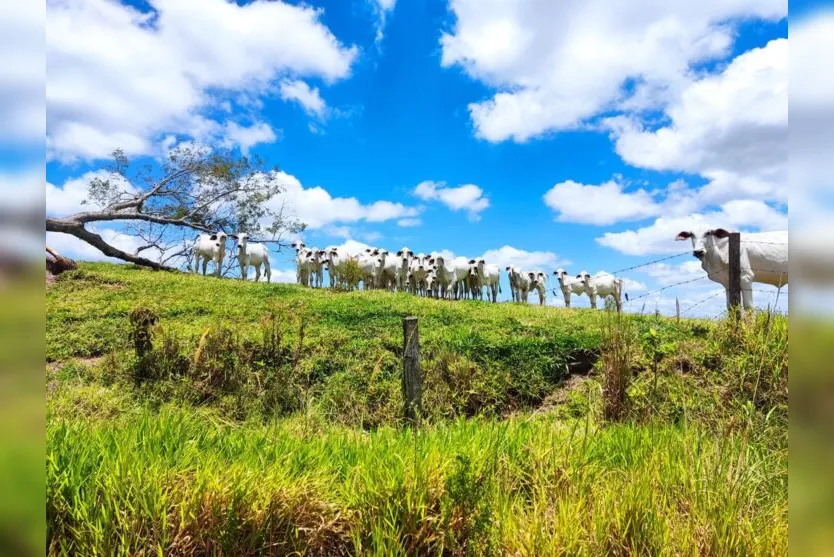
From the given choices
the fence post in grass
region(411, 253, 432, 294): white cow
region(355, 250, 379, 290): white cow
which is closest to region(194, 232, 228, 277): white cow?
region(355, 250, 379, 290): white cow

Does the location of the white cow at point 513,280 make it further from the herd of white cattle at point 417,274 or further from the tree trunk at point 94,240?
the tree trunk at point 94,240

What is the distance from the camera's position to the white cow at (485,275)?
2705 centimetres

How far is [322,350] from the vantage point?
8.94 meters

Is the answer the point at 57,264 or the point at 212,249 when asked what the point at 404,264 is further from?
the point at 57,264

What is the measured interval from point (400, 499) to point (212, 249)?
22.1 metres

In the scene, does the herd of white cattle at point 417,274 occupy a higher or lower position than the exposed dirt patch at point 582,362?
higher

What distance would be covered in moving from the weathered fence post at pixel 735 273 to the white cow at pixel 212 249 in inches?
772

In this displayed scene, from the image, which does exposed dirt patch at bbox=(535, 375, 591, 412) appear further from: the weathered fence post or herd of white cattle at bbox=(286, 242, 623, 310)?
herd of white cattle at bbox=(286, 242, 623, 310)

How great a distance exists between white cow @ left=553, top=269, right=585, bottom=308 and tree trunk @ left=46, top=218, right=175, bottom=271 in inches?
737

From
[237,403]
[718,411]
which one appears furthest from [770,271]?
[237,403]

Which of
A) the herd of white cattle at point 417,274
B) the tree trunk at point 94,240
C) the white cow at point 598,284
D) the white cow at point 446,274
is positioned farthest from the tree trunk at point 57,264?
the white cow at point 598,284

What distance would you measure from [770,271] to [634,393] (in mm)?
8419

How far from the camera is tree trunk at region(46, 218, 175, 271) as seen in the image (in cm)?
1615

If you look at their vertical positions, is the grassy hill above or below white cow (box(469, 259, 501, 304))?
below
